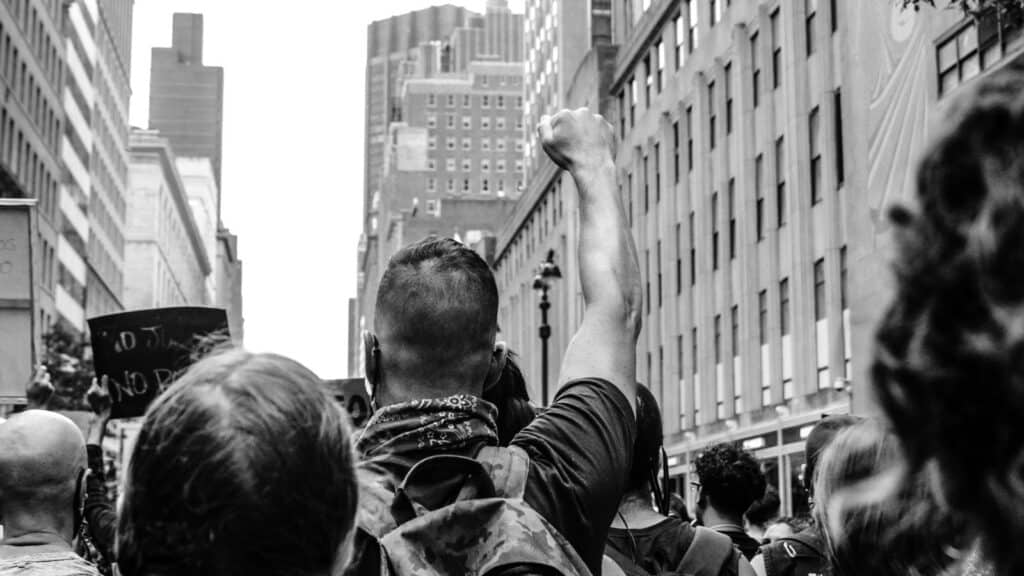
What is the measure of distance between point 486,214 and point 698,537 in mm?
148422

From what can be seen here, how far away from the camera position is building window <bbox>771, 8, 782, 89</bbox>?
38094mm

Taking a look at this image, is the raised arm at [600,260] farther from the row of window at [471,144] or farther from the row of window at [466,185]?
the row of window at [471,144]

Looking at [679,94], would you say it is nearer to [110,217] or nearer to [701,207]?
[701,207]

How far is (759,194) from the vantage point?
39469 millimetres

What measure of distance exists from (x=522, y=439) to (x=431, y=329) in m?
0.34

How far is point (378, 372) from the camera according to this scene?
10.9ft

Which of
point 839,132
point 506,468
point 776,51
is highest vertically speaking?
point 776,51

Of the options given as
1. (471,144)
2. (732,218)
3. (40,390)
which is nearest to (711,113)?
(732,218)

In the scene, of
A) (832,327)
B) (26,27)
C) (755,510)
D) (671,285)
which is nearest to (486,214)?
(26,27)

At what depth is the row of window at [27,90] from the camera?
5769 cm

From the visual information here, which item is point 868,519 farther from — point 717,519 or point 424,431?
point 717,519

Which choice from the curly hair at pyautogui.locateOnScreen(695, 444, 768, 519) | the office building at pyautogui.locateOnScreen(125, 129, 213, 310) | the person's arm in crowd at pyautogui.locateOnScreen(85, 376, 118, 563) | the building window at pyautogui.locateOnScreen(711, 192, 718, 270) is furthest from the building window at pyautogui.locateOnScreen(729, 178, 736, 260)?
the office building at pyautogui.locateOnScreen(125, 129, 213, 310)

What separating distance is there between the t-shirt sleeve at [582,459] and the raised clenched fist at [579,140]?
685mm

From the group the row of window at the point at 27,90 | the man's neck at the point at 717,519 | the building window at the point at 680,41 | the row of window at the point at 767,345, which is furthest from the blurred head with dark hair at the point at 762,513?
the row of window at the point at 27,90
